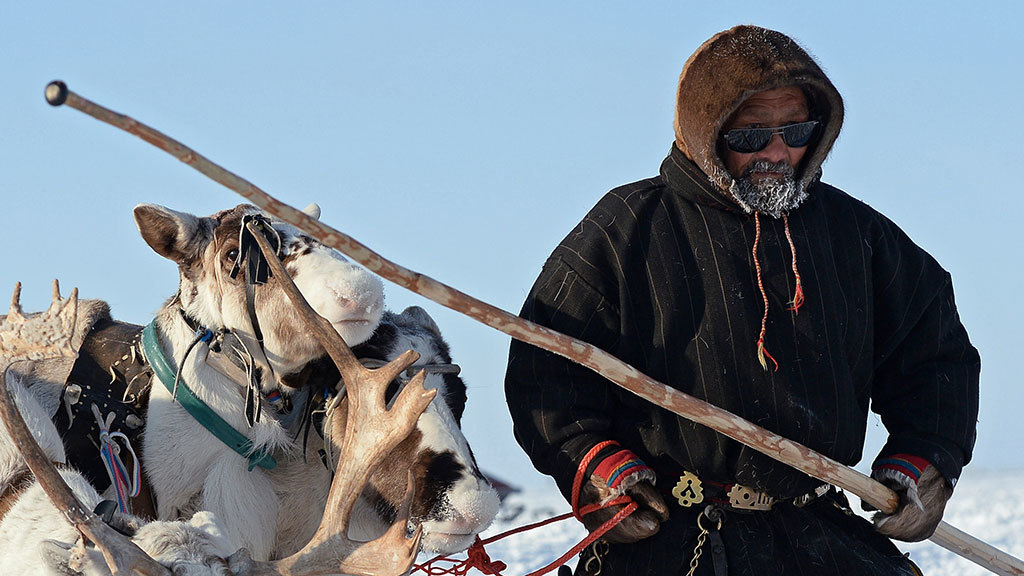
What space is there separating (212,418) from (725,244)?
62.1 inches

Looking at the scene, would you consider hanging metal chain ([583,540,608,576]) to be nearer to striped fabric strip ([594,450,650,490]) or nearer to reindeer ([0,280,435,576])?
striped fabric strip ([594,450,650,490])

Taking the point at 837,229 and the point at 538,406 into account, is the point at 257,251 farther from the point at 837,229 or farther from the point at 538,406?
the point at 837,229

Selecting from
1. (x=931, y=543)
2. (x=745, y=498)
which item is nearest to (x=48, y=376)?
(x=745, y=498)

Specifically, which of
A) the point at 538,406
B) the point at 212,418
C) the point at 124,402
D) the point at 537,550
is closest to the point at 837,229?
the point at 538,406

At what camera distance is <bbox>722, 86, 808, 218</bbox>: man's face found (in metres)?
3.79

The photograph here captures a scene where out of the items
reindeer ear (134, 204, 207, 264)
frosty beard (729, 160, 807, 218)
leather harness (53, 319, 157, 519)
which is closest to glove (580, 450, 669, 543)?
frosty beard (729, 160, 807, 218)

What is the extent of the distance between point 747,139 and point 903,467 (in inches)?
41.4

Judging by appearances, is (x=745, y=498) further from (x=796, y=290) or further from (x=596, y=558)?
(x=796, y=290)

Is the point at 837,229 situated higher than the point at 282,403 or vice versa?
the point at 837,229

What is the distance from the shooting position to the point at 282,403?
157 inches

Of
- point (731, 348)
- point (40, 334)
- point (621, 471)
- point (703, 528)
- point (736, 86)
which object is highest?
point (736, 86)

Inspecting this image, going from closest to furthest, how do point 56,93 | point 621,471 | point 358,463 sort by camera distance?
point 56,93 < point 358,463 < point 621,471

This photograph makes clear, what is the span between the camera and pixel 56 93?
2.50 metres

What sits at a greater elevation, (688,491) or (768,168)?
(768,168)
